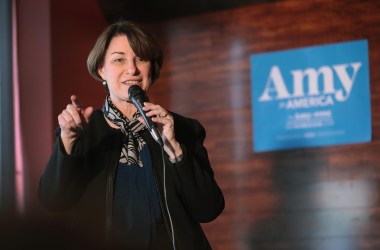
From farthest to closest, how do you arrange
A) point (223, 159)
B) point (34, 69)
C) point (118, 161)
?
point (223, 159)
point (34, 69)
point (118, 161)

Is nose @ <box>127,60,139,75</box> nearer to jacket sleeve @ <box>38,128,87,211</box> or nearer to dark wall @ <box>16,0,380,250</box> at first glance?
jacket sleeve @ <box>38,128,87,211</box>

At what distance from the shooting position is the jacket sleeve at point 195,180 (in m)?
1.71

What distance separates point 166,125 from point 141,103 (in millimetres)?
88

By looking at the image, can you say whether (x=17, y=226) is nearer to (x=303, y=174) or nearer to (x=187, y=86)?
(x=303, y=174)

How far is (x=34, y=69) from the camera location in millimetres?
3473

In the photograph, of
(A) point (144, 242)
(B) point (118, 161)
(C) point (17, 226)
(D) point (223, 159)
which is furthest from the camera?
(D) point (223, 159)

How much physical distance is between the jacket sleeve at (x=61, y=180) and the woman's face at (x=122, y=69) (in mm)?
239

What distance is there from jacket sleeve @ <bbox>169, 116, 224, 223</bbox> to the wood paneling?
1.88 m

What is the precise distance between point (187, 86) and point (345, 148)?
1.07m

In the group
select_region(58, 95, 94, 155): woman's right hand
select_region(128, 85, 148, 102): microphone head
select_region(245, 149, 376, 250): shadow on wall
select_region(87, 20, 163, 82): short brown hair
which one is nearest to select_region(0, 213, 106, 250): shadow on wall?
select_region(58, 95, 94, 155): woman's right hand

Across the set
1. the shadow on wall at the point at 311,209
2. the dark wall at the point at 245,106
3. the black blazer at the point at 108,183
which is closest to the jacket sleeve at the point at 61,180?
the black blazer at the point at 108,183

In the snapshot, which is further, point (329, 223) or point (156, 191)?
point (329, 223)

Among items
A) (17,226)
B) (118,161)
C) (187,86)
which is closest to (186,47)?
(187,86)

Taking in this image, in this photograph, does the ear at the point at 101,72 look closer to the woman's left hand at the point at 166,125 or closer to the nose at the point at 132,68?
the nose at the point at 132,68
